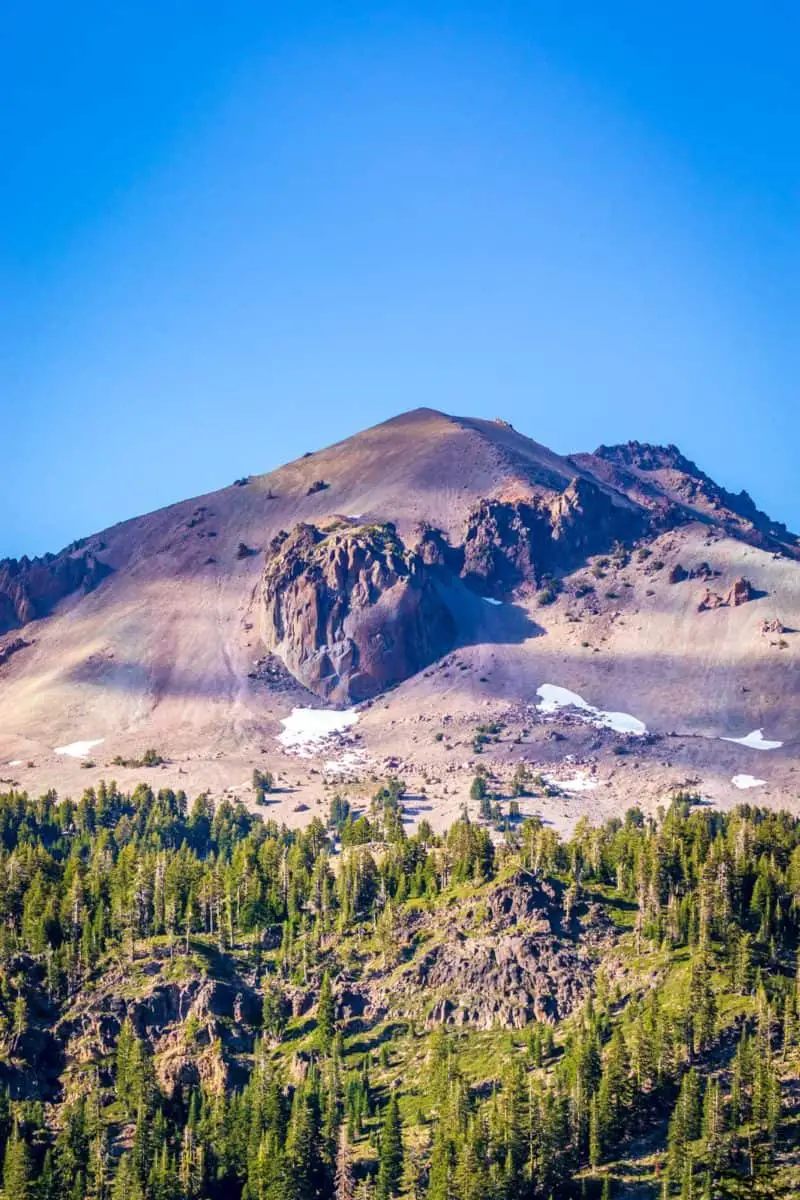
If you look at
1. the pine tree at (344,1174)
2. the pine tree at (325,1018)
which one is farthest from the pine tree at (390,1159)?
the pine tree at (325,1018)

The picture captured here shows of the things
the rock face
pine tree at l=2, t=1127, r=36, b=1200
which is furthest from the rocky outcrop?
pine tree at l=2, t=1127, r=36, b=1200

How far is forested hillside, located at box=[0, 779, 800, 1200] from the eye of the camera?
134000 mm

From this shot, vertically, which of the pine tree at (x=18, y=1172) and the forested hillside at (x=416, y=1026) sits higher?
the forested hillside at (x=416, y=1026)

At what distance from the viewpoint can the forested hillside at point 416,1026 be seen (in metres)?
134

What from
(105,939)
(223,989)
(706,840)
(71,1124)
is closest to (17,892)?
(105,939)

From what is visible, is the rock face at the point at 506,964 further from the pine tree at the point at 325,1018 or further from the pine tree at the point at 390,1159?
the pine tree at the point at 390,1159

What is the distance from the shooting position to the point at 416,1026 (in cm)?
16338

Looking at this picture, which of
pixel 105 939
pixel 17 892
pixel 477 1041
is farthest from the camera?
pixel 17 892

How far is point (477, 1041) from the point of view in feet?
520

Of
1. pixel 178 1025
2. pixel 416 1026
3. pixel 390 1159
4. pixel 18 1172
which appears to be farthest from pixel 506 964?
pixel 18 1172

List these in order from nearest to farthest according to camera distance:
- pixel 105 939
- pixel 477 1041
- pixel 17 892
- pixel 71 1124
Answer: pixel 71 1124
pixel 477 1041
pixel 105 939
pixel 17 892

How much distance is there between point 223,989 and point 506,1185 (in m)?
49.7

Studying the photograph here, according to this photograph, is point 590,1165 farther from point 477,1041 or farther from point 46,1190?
point 46,1190

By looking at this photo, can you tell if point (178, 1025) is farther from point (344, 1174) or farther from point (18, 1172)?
point (344, 1174)
